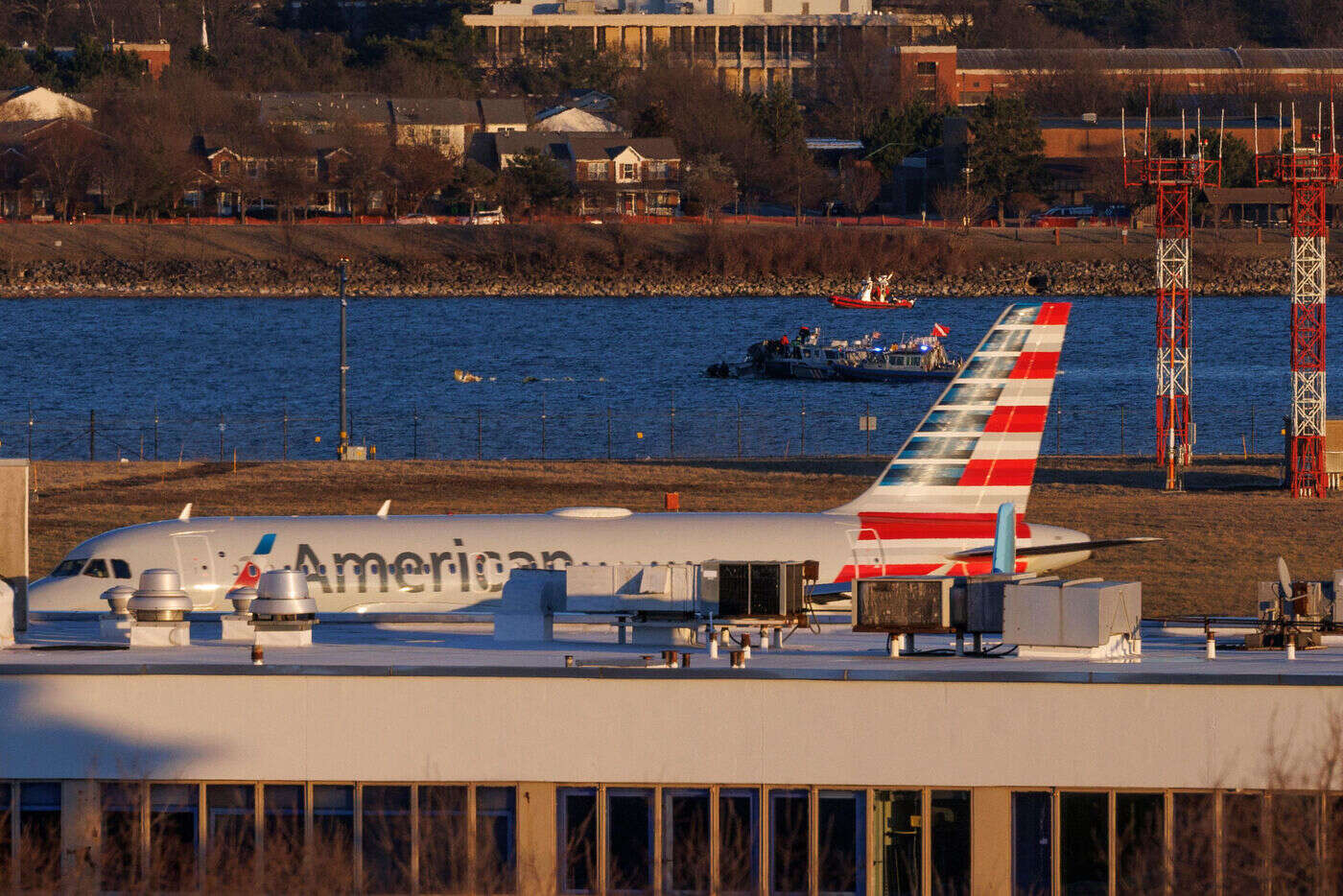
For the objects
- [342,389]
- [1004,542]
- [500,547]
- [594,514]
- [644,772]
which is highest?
[342,389]

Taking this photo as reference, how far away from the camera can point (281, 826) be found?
1020 inches

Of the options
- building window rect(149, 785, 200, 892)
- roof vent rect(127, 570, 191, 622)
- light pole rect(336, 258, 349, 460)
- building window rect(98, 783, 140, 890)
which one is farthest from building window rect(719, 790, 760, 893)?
light pole rect(336, 258, 349, 460)

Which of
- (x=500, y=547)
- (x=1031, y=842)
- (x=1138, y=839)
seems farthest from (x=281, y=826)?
(x=500, y=547)

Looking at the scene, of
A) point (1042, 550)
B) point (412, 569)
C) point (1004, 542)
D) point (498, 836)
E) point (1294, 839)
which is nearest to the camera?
point (1294, 839)

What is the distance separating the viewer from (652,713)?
84.2 ft

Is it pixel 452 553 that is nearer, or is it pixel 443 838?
pixel 443 838

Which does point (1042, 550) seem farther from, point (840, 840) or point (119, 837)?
point (119, 837)

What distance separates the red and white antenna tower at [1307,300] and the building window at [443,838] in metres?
49.4

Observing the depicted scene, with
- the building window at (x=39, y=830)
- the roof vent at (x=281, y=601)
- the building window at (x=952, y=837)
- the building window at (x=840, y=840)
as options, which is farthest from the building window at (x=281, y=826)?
the building window at (x=952, y=837)

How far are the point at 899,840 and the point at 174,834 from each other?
829 cm

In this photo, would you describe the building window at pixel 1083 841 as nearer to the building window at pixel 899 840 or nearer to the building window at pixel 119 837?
the building window at pixel 899 840

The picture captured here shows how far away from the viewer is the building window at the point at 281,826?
83.6 ft

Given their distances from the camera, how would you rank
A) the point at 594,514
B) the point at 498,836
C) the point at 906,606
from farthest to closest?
the point at 594,514 → the point at 906,606 → the point at 498,836

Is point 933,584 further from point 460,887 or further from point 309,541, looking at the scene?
point 309,541
